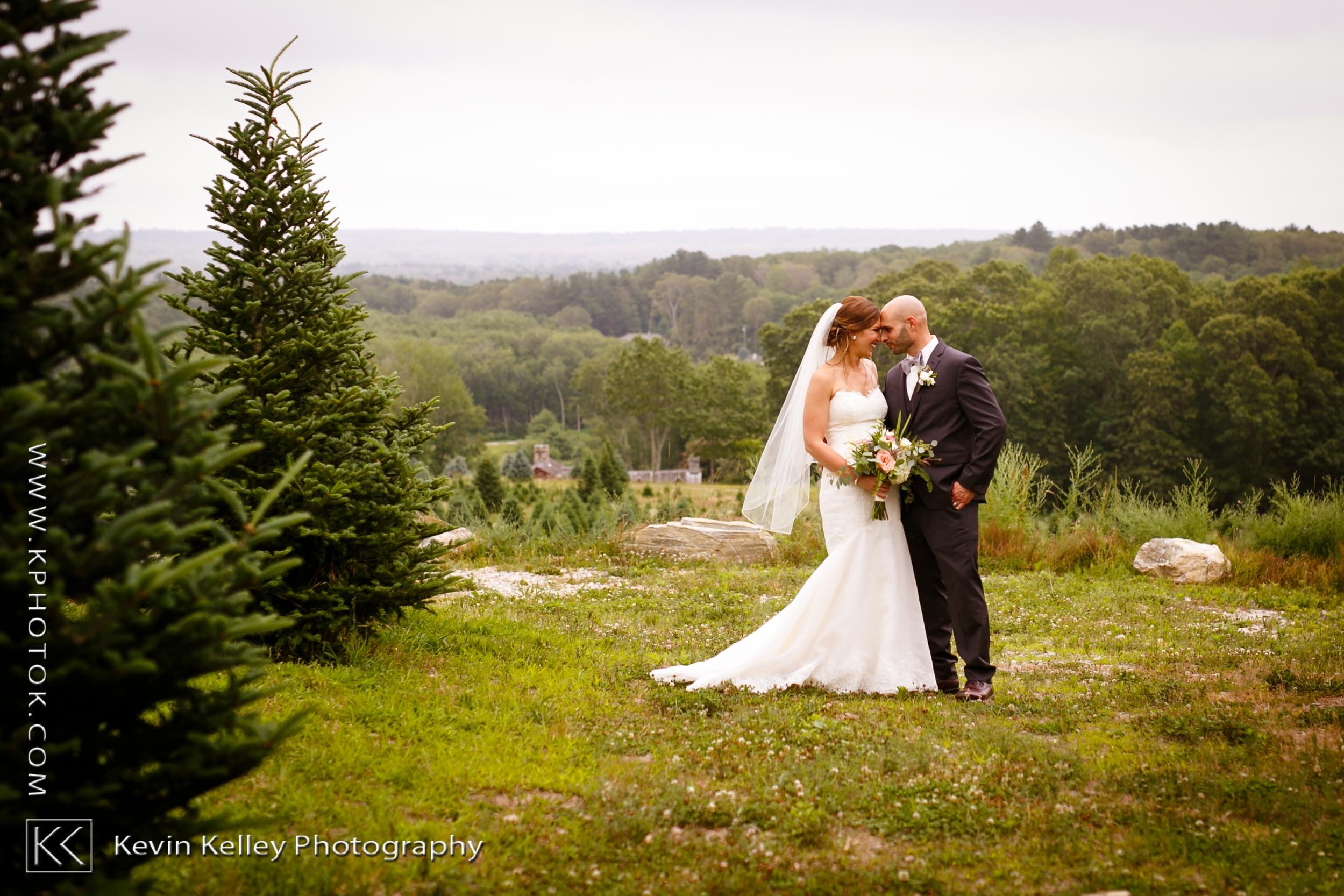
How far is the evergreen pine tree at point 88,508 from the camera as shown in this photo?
102 inches

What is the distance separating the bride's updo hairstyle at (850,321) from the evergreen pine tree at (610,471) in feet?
92.4

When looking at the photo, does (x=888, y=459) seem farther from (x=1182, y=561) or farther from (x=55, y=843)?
(x=1182, y=561)

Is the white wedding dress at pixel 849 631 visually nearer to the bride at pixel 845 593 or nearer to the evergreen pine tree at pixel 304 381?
the bride at pixel 845 593

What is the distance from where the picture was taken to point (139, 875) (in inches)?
138

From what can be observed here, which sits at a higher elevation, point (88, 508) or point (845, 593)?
point (88, 508)

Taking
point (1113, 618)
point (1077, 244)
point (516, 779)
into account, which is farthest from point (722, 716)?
point (1077, 244)

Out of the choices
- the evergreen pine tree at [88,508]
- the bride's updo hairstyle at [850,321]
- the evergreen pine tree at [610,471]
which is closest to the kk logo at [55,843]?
the evergreen pine tree at [88,508]

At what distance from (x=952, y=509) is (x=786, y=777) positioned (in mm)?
2680

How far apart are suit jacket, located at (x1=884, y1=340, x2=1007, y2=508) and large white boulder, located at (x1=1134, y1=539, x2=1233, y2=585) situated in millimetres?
6281

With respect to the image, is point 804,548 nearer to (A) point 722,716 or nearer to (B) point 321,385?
(A) point 722,716

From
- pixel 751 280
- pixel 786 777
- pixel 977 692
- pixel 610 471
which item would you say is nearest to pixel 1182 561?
pixel 977 692

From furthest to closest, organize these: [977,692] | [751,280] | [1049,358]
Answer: [751,280], [1049,358], [977,692]

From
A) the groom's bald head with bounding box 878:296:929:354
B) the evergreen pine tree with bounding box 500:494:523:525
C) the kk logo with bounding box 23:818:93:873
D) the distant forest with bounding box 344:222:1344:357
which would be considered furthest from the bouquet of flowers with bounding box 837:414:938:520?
the distant forest with bounding box 344:222:1344:357

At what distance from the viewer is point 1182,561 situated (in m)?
11.5
